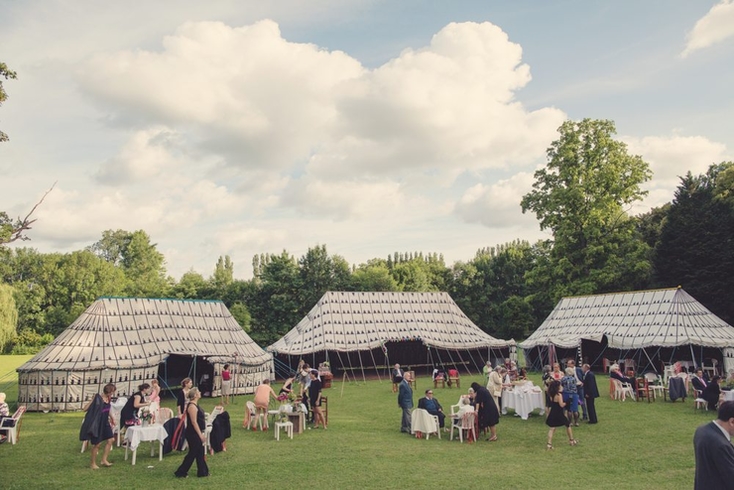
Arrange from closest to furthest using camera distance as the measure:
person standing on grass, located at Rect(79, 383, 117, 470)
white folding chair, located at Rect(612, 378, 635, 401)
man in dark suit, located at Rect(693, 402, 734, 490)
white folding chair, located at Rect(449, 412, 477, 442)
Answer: man in dark suit, located at Rect(693, 402, 734, 490) < person standing on grass, located at Rect(79, 383, 117, 470) < white folding chair, located at Rect(449, 412, 477, 442) < white folding chair, located at Rect(612, 378, 635, 401)

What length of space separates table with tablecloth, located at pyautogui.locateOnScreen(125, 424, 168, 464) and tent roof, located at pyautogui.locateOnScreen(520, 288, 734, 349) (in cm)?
1865

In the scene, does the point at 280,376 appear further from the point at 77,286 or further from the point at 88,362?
the point at 77,286

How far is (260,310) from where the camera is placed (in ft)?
120

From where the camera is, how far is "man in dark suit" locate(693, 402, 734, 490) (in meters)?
4.17

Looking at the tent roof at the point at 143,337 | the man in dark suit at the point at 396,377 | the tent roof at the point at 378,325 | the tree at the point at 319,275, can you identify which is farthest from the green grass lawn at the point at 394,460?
the tree at the point at 319,275

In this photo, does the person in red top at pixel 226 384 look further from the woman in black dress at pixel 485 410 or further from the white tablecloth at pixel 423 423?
the woman in black dress at pixel 485 410

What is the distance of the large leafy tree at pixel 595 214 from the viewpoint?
94.9 ft

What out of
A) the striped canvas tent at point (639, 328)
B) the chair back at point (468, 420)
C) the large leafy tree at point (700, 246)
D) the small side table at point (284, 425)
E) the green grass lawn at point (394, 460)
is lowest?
the green grass lawn at point (394, 460)

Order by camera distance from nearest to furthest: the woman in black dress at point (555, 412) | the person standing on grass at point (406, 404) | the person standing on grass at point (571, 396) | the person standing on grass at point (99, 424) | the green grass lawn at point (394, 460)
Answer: the green grass lawn at point (394, 460)
the person standing on grass at point (99, 424)
the woman in black dress at point (555, 412)
the person standing on grass at point (406, 404)
the person standing on grass at point (571, 396)

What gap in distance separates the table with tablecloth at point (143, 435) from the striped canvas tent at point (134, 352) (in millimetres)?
6996

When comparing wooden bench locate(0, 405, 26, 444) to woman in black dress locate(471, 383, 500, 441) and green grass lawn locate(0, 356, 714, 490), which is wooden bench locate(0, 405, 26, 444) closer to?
green grass lawn locate(0, 356, 714, 490)

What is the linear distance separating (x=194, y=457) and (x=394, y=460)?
11.1 ft

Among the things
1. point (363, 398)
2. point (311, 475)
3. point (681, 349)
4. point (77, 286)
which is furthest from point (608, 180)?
point (77, 286)

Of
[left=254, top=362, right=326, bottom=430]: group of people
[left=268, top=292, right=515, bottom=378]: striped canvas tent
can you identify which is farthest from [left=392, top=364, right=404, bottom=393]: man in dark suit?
[left=254, top=362, right=326, bottom=430]: group of people
